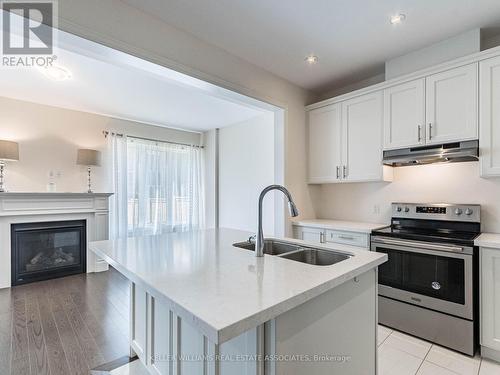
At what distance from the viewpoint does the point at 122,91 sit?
3473 millimetres

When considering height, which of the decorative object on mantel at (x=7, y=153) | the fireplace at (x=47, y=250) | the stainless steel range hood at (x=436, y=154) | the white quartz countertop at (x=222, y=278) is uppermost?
the decorative object on mantel at (x=7, y=153)

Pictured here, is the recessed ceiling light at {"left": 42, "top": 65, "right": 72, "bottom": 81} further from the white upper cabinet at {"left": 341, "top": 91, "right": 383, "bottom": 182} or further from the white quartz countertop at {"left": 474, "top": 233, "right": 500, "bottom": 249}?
the white quartz countertop at {"left": 474, "top": 233, "right": 500, "bottom": 249}

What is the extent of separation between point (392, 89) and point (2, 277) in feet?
17.7

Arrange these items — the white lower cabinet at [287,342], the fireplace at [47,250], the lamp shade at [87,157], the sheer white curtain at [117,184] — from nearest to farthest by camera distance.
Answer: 1. the white lower cabinet at [287,342]
2. the fireplace at [47,250]
3. the lamp shade at [87,157]
4. the sheer white curtain at [117,184]

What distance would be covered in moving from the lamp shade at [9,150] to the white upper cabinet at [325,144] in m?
3.99

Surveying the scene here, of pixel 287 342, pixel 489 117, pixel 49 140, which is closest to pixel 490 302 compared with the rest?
pixel 489 117

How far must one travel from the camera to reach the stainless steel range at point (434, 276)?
2.01m

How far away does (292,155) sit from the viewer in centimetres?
330

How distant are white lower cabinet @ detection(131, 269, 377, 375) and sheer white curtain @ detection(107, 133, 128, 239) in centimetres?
321

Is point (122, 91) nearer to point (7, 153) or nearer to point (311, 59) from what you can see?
point (7, 153)

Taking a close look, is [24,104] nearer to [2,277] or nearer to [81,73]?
[81,73]

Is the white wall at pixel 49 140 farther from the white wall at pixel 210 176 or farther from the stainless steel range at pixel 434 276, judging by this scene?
the stainless steel range at pixel 434 276

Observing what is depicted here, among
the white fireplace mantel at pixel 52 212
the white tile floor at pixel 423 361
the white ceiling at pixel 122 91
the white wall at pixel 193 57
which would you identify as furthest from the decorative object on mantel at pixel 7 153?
the white tile floor at pixel 423 361

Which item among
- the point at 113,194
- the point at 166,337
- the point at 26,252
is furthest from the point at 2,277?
the point at 166,337
